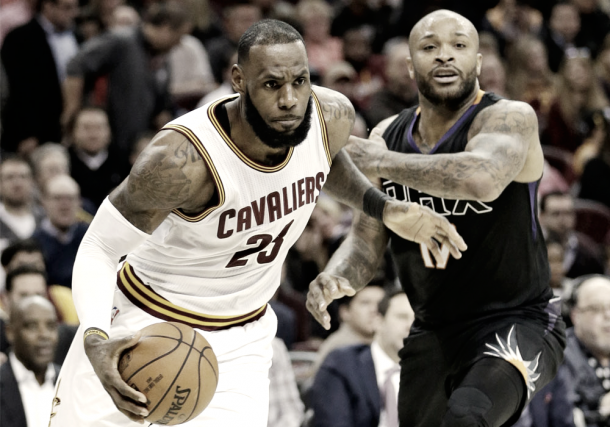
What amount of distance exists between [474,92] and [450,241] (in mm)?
1087

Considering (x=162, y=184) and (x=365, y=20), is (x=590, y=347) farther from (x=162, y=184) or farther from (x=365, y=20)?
(x=365, y=20)

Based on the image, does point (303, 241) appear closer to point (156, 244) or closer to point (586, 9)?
point (156, 244)

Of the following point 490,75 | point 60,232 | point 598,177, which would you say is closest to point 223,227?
point 60,232

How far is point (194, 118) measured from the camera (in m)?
4.23

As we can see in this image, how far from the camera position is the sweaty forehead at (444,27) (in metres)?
5.07

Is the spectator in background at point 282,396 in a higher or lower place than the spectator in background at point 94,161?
lower

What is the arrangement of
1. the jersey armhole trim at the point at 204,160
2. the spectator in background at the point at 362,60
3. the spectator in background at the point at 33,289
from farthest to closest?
the spectator in background at the point at 362,60 < the spectator in background at the point at 33,289 < the jersey armhole trim at the point at 204,160

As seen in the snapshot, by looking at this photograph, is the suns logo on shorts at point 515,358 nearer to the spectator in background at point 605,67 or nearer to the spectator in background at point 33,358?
the spectator in background at point 33,358

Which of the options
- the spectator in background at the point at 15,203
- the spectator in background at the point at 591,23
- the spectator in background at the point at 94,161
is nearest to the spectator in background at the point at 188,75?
the spectator in background at the point at 94,161

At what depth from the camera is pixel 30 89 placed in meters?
9.93

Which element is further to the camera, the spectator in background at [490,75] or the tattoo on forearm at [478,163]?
the spectator in background at [490,75]

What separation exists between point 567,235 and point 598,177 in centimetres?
159

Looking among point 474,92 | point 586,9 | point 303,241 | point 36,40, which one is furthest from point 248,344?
point 586,9

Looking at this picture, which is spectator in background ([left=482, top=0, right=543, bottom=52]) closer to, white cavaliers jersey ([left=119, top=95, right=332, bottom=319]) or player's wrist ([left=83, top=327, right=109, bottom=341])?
white cavaliers jersey ([left=119, top=95, right=332, bottom=319])
